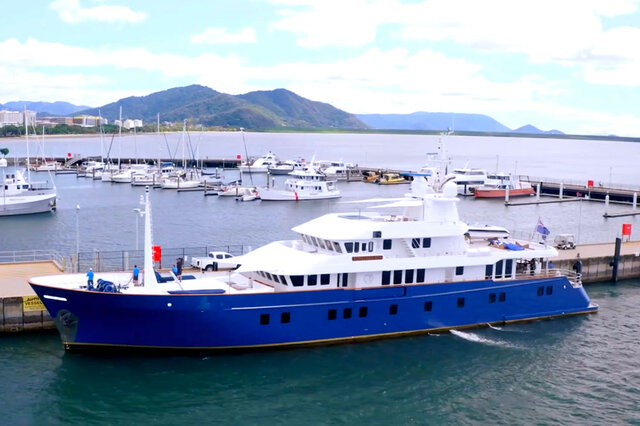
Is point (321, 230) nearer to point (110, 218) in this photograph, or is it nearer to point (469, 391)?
point (469, 391)

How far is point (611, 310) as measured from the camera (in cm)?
3064

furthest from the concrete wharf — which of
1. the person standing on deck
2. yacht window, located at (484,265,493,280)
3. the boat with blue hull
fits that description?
yacht window, located at (484,265,493,280)

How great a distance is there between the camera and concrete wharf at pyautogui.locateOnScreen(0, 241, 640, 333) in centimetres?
2434

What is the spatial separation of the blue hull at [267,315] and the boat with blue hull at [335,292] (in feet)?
0.13

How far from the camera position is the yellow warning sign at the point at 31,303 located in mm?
24422

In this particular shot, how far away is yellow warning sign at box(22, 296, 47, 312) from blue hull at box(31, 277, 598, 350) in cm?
275

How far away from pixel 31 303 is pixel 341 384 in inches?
475

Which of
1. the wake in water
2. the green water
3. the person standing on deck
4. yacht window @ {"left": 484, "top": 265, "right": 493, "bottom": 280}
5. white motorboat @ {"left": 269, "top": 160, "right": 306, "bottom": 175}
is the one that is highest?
white motorboat @ {"left": 269, "top": 160, "right": 306, "bottom": 175}

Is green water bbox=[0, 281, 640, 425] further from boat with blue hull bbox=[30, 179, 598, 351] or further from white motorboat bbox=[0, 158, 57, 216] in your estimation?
white motorboat bbox=[0, 158, 57, 216]

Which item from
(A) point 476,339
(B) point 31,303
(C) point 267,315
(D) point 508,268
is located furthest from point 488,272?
(B) point 31,303

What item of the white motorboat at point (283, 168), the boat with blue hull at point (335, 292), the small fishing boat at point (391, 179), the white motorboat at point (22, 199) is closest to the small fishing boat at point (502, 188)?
the small fishing boat at point (391, 179)

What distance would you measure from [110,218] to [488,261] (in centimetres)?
3936

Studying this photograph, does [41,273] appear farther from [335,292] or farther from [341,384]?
[341,384]

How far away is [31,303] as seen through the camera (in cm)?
2447
